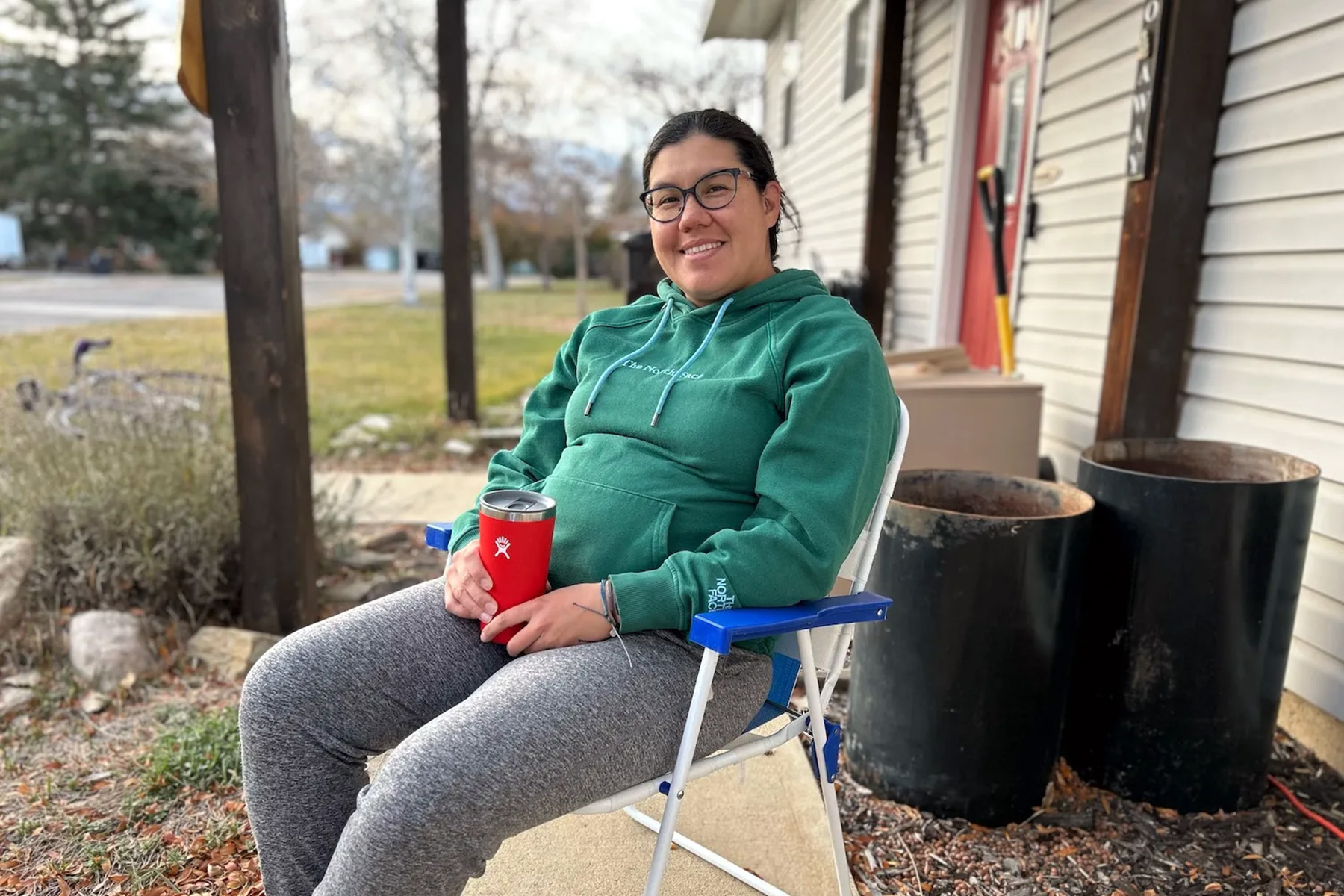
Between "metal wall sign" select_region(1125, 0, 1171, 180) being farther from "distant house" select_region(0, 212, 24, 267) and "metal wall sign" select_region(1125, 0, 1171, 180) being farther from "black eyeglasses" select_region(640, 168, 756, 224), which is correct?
"distant house" select_region(0, 212, 24, 267)

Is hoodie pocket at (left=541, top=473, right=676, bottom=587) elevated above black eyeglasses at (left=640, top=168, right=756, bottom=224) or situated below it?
below

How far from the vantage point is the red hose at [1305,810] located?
6.84ft

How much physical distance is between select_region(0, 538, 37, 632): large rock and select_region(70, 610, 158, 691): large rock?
165 millimetres

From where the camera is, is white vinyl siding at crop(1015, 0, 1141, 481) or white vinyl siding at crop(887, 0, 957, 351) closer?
white vinyl siding at crop(1015, 0, 1141, 481)

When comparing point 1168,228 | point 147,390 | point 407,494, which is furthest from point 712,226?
point 407,494

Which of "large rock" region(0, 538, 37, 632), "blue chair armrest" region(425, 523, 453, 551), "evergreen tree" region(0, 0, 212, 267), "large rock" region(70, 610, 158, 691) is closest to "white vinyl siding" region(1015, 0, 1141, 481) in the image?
"blue chair armrest" region(425, 523, 453, 551)

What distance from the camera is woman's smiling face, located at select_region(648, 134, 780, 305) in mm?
1651

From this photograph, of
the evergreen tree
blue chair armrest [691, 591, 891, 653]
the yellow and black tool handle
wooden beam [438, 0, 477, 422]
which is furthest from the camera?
the evergreen tree

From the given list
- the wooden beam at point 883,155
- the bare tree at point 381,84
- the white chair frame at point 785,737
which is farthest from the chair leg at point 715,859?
the bare tree at point 381,84

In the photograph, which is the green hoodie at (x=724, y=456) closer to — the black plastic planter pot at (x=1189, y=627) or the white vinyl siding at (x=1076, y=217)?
the black plastic planter pot at (x=1189, y=627)

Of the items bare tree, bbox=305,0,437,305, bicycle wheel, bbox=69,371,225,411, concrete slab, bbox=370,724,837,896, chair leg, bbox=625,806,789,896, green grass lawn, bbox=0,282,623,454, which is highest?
bare tree, bbox=305,0,437,305

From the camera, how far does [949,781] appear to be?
210cm

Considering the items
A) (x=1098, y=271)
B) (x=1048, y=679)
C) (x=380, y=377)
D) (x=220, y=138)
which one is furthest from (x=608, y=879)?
(x=380, y=377)

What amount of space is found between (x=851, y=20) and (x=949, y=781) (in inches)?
253
